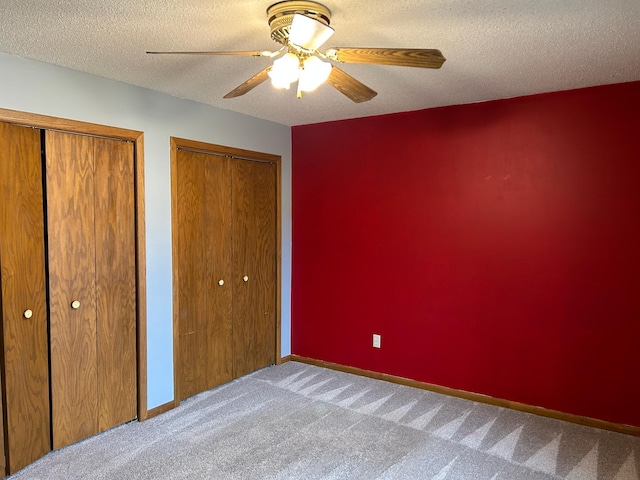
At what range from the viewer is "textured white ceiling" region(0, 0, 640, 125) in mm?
1828

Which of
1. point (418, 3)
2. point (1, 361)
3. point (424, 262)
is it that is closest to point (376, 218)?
point (424, 262)

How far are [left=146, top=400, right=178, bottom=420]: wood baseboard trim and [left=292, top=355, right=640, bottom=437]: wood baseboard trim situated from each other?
1372 mm

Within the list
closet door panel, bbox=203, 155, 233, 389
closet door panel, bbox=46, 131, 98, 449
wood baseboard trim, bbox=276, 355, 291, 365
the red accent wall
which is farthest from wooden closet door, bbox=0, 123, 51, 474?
the red accent wall

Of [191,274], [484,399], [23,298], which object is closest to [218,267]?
[191,274]

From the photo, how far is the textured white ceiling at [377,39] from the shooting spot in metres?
1.83

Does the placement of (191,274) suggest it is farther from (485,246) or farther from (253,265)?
(485,246)

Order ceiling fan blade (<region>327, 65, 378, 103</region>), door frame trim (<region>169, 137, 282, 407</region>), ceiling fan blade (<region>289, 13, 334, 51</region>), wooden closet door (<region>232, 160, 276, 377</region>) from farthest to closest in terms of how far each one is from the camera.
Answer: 1. wooden closet door (<region>232, 160, 276, 377</region>)
2. door frame trim (<region>169, 137, 282, 407</region>)
3. ceiling fan blade (<region>327, 65, 378, 103</region>)
4. ceiling fan blade (<region>289, 13, 334, 51</region>)

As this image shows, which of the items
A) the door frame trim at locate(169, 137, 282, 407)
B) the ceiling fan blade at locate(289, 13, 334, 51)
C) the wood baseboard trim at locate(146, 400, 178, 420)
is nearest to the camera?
the ceiling fan blade at locate(289, 13, 334, 51)

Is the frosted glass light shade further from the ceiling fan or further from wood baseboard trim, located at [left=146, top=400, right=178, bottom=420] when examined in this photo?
wood baseboard trim, located at [left=146, top=400, right=178, bottom=420]

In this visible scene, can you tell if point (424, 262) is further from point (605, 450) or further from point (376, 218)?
point (605, 450)

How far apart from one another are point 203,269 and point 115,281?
746mm

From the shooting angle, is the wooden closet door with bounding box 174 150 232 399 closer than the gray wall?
No

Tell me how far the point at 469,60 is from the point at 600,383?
2316 millimetres

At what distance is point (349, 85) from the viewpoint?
2068mm
